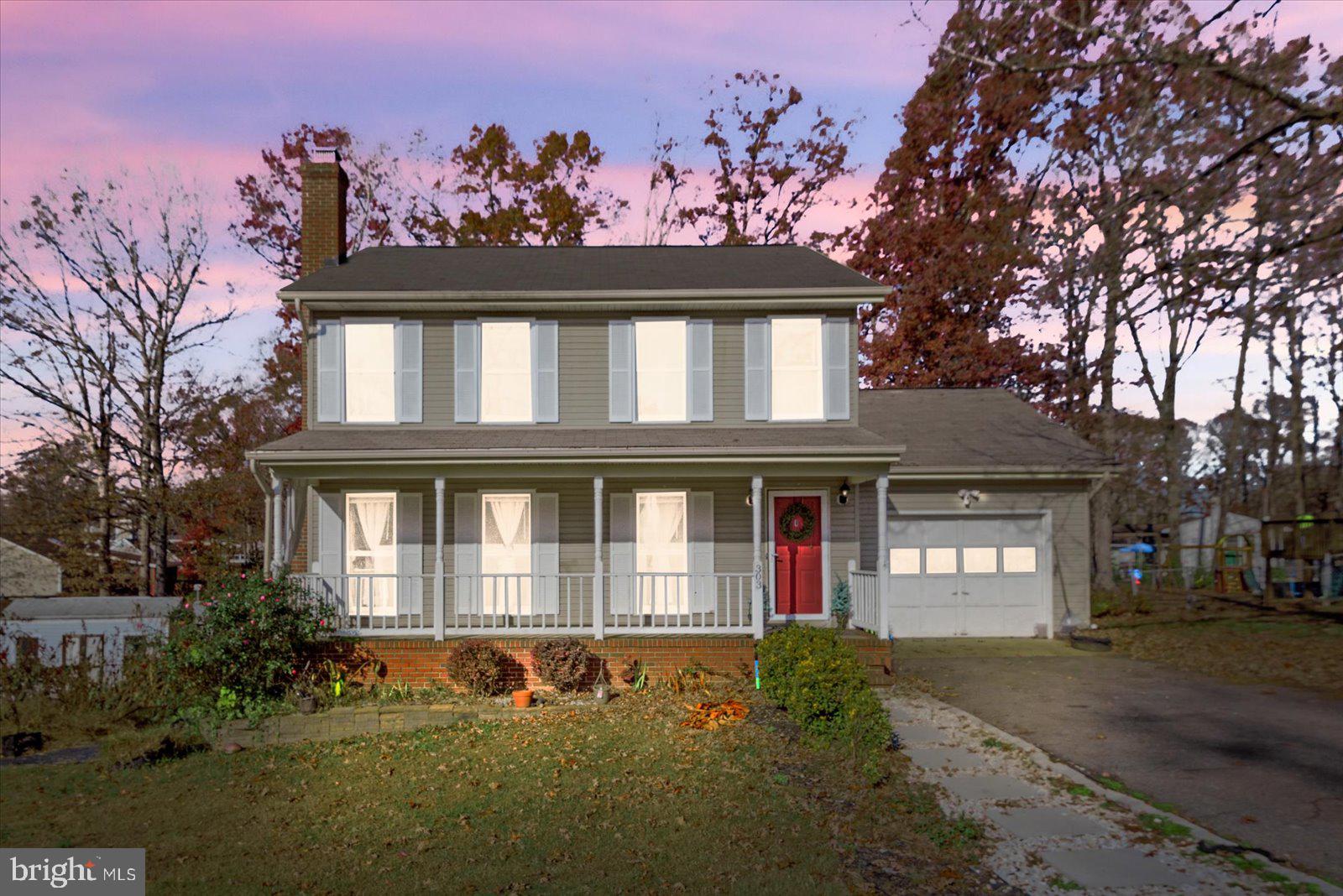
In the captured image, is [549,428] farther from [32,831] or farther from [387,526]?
[32,831]

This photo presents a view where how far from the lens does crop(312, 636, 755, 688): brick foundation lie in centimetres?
1316

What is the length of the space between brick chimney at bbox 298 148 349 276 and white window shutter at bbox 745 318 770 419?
766 centimetres

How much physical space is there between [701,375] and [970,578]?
6.97 m

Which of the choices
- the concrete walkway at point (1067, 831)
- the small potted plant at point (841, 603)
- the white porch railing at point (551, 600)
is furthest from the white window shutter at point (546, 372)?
the concrete walkway at point (1067, 831)

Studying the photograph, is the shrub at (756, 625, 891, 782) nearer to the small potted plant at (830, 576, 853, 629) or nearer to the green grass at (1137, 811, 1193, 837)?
the green grass at (1137, 811, 1193, 837)

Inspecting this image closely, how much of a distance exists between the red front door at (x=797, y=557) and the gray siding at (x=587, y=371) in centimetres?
168

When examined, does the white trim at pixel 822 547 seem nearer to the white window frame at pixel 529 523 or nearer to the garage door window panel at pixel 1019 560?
the white window frame at pixel 529 523

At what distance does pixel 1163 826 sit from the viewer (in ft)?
23.9

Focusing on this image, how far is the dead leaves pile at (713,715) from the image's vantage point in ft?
35.4

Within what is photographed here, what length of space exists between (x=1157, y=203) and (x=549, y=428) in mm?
9160

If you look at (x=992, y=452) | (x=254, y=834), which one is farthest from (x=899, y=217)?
(x=254, y=834)

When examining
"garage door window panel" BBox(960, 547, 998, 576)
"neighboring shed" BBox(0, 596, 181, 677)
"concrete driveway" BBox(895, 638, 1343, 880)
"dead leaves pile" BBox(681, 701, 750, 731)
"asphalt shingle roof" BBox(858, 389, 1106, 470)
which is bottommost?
"concrete driveway" BBox(895, 638, 1343, 880)

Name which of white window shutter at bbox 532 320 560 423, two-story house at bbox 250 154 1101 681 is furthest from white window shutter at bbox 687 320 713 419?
white window shutter at bbox 532 320 560 423

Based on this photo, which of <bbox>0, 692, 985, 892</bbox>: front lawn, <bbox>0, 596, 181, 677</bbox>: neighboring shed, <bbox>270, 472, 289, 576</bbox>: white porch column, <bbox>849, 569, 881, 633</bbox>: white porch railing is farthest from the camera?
<bbox>849, 569, 881, 633</bbox>: white porch railing
